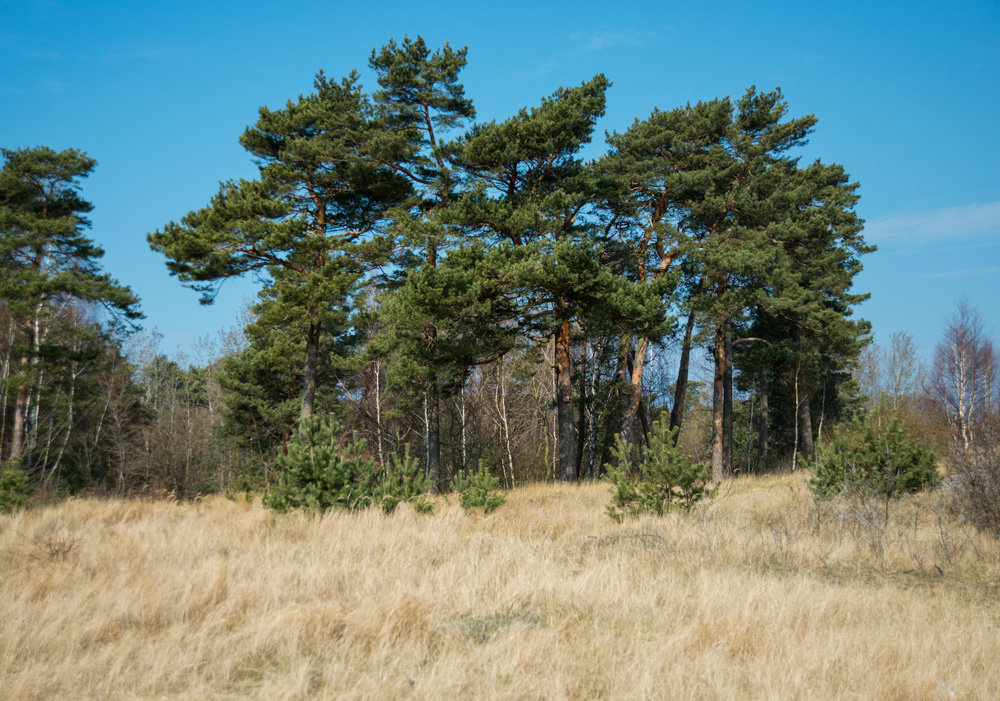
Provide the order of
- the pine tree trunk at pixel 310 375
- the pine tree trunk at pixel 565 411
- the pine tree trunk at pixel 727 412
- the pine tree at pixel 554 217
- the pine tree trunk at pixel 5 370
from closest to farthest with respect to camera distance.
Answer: the pine tree at pixel 554 217 → the pine tree trunk at pixel 565 411 → the pine tree trunk at pixel 310 375 → the pine tree trunk at pixel 727 412 → the pine tree trunk at pixel 5 370

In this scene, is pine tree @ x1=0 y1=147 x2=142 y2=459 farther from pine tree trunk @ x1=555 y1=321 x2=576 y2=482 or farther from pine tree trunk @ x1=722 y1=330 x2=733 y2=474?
pine tree trunk @ x1=722 y1=330 x2=733 y2=474

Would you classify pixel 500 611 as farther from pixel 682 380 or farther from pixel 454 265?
pixel 682 380

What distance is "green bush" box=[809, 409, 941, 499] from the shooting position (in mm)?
10102

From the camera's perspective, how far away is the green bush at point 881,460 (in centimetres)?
1010

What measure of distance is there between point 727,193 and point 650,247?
306cm

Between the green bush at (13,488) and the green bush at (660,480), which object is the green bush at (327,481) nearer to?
the green bush at (660,480)

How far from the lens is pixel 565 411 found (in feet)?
58.3

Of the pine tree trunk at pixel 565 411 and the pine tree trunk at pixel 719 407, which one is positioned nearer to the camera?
the pine tree trunk at pixel 565 411

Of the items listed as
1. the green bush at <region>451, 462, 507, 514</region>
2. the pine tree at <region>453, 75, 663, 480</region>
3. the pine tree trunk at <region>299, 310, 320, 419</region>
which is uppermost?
the pine tree at <region>453, 75, 663, 480</region>

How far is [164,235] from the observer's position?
16500mm

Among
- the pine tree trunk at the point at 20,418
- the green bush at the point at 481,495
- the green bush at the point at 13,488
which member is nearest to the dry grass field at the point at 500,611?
the green bush at the point at 481,495

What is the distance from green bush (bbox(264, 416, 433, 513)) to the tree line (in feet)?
17.6

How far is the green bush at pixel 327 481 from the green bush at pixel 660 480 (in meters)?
2.98

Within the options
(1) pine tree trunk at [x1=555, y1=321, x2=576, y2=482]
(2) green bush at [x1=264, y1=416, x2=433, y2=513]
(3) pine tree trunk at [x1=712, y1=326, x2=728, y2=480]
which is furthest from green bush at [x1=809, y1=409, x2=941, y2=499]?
(3) pine tree trunk at [x1=712, y1=326, x2=728, y2=480]
